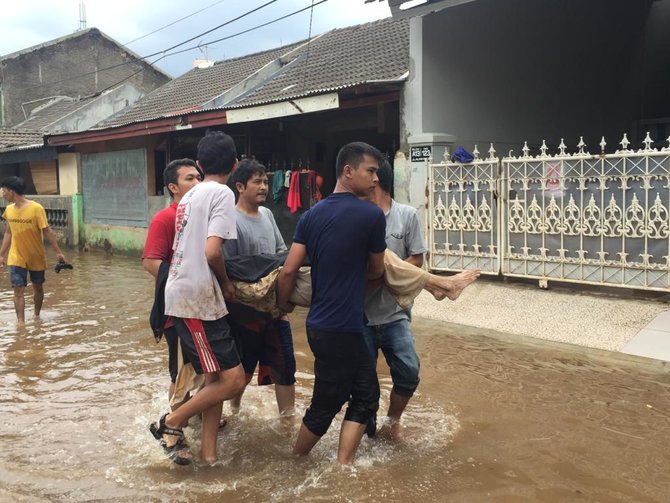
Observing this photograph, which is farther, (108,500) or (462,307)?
(462,307)

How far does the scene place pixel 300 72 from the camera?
13.9m

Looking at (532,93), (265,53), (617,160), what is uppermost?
(265,53)

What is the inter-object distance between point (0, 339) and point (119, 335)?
1258mm

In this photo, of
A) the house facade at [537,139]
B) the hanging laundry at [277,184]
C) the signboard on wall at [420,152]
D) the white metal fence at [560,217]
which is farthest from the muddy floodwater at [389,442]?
the hanging laundry at [277,184]

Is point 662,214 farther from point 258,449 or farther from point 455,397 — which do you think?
point 258,449

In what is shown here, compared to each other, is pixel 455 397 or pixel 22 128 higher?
pixel 22 128

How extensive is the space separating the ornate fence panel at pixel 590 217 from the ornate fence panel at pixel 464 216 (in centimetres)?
18

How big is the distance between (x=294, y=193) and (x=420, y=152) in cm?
317

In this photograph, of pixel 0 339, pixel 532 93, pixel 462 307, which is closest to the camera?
pixel 0 339

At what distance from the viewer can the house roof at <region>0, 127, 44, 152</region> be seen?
19.0 metres

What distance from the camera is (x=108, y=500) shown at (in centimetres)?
333

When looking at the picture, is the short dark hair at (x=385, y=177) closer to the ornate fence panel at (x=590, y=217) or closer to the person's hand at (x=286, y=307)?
the person's hand at (x=286, y=307)

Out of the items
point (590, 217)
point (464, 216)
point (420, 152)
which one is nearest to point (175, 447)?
point (590, 217)

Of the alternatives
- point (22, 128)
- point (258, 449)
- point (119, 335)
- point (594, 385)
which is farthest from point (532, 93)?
point (22, 128)
